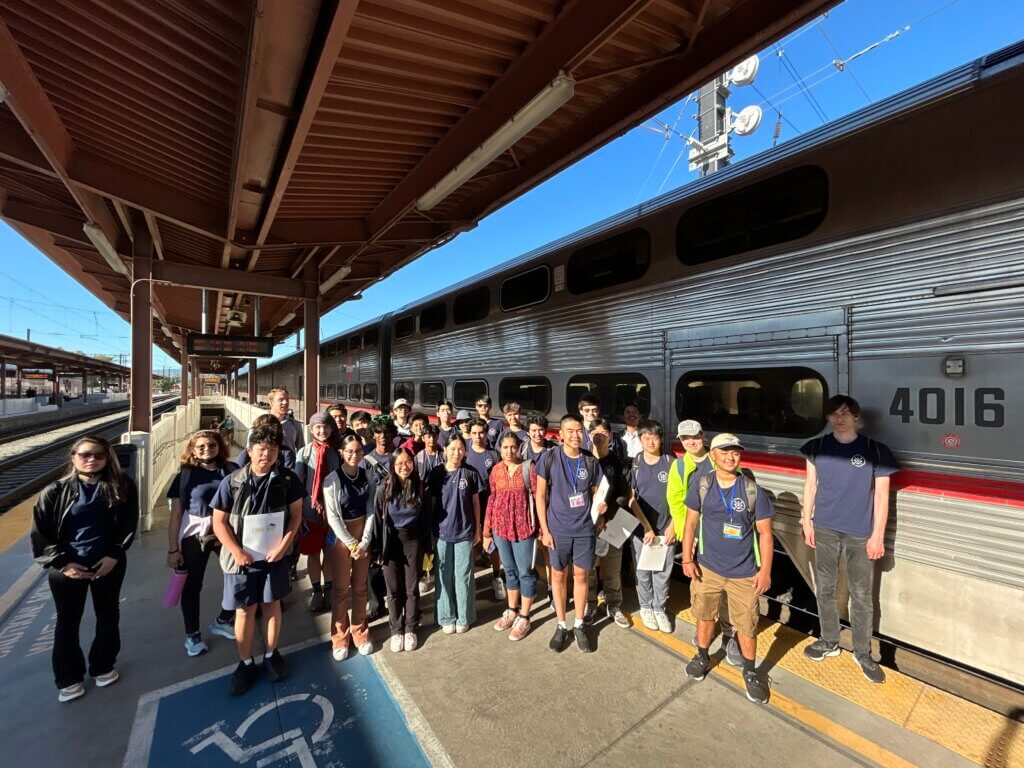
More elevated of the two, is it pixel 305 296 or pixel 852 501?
pixel 305 296

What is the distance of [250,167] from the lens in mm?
4379

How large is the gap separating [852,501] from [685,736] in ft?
5.46

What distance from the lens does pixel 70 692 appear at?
2.63m

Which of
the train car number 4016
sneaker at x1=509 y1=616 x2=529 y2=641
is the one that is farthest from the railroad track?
the train car number 4016

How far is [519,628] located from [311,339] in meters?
7.09

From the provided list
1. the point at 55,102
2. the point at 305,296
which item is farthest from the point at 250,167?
the point at 305,296

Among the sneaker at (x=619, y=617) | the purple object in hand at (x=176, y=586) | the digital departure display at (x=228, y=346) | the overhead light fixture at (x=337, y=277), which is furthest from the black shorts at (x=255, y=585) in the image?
the digital departure display at (x=228, y=346)

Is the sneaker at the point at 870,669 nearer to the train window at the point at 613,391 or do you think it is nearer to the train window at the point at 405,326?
the train window at the point at 613,391

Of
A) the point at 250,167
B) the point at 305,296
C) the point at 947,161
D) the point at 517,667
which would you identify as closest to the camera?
the point at 947,161

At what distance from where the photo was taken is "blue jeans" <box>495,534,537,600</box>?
11.0 feet

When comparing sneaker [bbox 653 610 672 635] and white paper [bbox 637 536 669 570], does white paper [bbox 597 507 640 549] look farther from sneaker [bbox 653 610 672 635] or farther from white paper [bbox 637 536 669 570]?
sneaker [bbox 653 610 672 635]

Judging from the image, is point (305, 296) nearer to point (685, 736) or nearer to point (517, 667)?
point (517, 667)

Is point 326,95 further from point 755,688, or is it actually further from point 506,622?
point 755,688

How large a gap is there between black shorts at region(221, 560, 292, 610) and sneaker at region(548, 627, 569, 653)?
1.83 meters
